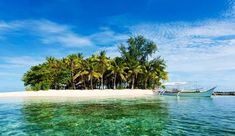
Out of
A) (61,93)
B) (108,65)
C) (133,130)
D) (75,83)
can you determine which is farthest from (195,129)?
(75,83)

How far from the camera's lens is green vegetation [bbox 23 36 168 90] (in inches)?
2586

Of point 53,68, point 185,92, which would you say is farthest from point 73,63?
point 185,92

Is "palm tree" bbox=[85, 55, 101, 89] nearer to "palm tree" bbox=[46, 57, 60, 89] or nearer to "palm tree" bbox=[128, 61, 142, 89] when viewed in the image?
"palm tree" bbox=[46, 57, 60, 89]

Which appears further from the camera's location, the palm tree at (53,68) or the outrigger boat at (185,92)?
the palm tree at (53,68)

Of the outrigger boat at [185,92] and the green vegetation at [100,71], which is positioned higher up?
the green vegetation at [100,71]

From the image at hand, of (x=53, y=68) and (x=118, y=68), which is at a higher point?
(x=53, y=68)

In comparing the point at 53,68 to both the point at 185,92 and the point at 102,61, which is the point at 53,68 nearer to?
→ the point at 102,61

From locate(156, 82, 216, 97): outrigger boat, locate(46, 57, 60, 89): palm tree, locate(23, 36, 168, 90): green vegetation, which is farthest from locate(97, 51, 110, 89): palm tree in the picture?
locate(156, 82, 216, 97): outrigger boat

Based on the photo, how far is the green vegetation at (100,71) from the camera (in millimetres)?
65688

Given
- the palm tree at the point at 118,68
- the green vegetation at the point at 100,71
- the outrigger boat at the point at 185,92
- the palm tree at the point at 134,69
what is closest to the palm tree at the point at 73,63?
the green vegetation at the point at 100,71

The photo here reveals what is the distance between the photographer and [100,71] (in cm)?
6775

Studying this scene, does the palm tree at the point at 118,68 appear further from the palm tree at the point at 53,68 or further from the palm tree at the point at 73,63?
the palm tree at the point at 53,68

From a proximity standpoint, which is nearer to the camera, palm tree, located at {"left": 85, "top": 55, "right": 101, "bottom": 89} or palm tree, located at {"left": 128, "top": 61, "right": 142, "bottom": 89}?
palm tree, located at {"left": 85, "top": 55, "right": 101, "bottom": 89}

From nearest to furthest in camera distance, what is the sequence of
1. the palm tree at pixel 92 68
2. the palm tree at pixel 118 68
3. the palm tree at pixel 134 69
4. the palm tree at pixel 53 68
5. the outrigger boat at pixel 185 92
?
the outrigger boat at pixel 185 92 < the palm tree at pixel 92 68 < the palm tree at pixel 53 68 < the palm tree at pixel 118 68 < the palm tree at pixel 134 69
